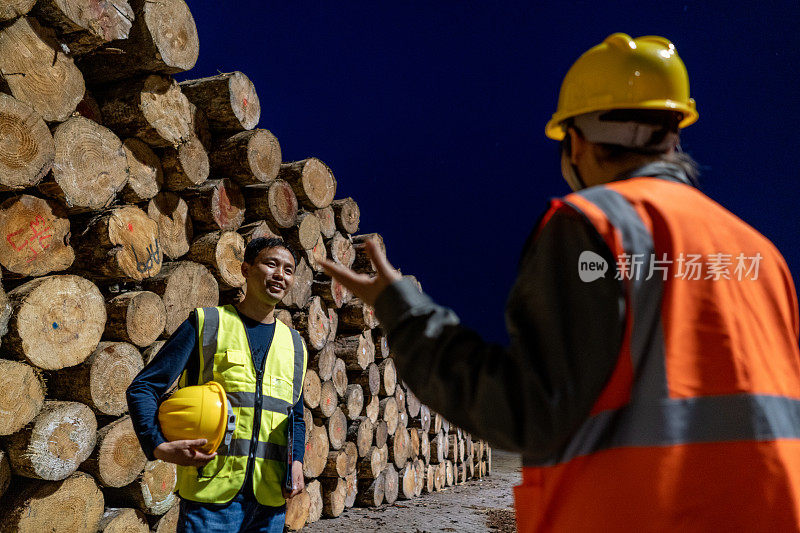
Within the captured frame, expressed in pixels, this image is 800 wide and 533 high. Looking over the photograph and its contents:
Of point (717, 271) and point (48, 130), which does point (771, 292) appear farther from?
point (48, 130)

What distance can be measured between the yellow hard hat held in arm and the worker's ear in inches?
62.2

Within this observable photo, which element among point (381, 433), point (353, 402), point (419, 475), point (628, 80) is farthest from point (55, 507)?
point (419, 475)

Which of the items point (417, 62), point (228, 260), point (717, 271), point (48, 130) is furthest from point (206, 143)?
point (417, 62)

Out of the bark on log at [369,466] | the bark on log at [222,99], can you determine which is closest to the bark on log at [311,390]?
the bark on log at [369,466]

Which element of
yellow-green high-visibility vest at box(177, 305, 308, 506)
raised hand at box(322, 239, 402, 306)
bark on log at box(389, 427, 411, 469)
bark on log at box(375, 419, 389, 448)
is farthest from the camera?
bark on log at box(389, 427, 411, 469)

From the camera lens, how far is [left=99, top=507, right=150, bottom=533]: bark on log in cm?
290

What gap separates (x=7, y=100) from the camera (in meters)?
2.45

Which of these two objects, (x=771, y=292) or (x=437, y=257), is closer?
(x=771, y=292)

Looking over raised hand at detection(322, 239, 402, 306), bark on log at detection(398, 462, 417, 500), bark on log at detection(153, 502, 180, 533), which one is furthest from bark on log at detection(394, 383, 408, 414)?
raised hand at detection(322, 239, 402, 306)

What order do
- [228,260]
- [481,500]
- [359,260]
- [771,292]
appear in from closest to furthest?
[771,292] < [228,260] < [359,260] < [481,500]

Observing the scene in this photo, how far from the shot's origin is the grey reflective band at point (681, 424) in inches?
30.1

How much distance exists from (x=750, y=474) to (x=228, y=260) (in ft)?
11.4

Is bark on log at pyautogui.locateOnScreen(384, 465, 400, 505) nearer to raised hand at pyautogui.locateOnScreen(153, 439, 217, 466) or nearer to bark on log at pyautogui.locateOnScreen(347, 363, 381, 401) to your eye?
bark on log at pyautogui.locateOnScreen(347, 363, 381, 401)

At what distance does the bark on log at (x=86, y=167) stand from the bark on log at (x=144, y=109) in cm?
21
